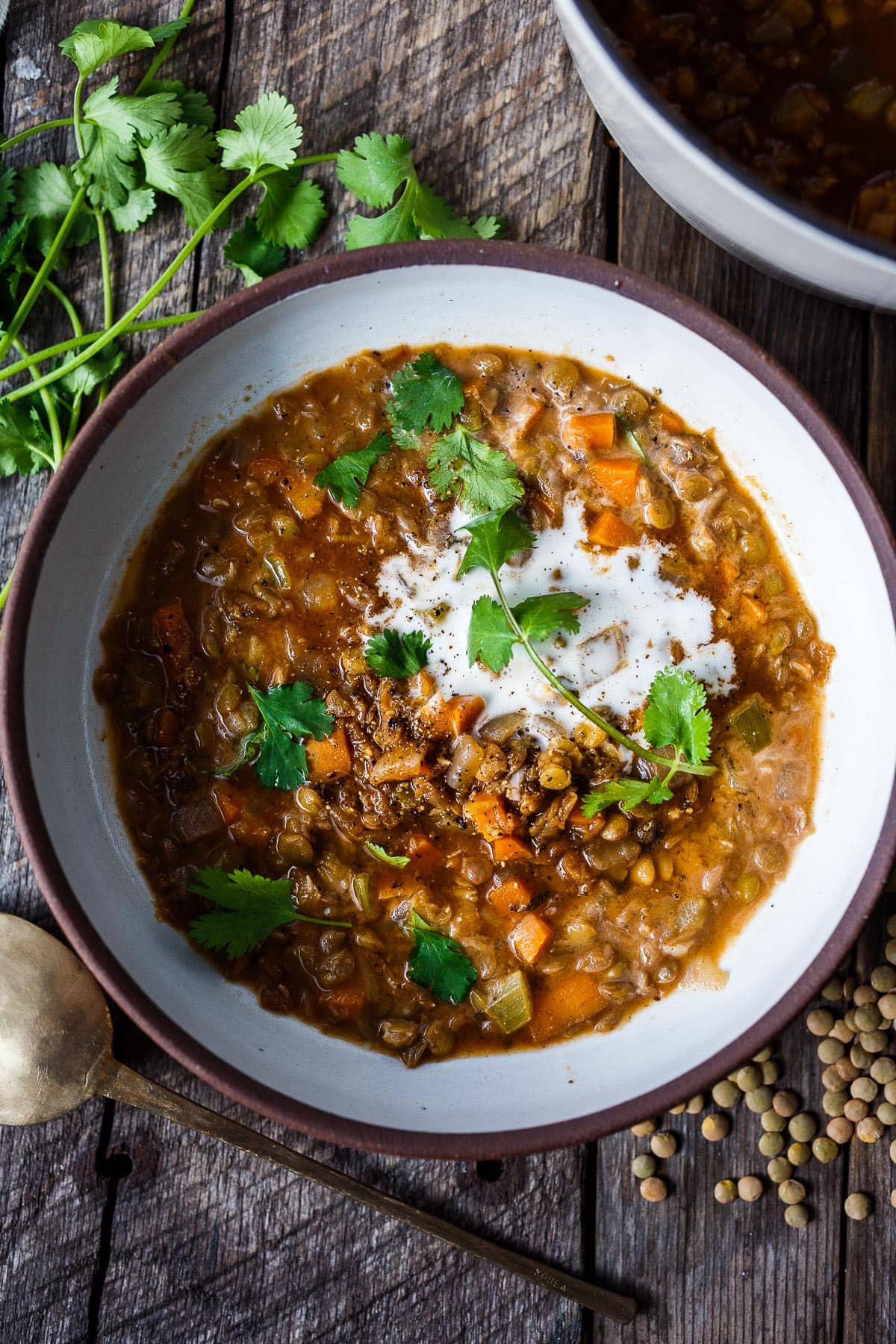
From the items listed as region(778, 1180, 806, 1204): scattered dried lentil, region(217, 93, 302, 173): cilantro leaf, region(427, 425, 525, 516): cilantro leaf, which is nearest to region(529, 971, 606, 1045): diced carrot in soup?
region(778, 1180, 806, 1204): scattered dried lentil

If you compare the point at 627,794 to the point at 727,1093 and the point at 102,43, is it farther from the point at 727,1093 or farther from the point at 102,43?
the point at 102,43

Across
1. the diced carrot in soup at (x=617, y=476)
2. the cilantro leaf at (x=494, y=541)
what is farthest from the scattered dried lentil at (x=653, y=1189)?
the diced carrot in soup at (x=617, y=476)

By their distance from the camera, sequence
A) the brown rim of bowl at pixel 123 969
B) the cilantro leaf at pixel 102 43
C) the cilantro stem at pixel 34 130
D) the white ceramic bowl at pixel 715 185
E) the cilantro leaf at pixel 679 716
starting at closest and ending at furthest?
the white ceramic bowl at pixel 715 185, the brown rim of bowl at pixel 123 969, the cilantro leaf at pixel 679 716, the cilantro leaf at pixel 102 43, the cilantro stem at pixel 34 130

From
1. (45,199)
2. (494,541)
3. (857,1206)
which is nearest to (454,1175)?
(857,1206)

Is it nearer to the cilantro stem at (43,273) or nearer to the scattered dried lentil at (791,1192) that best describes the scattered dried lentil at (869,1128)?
the scattered dried lentil at (791,1192)

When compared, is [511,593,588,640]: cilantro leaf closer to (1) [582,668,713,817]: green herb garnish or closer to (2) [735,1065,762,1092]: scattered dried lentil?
(1) [582,668,713,817]: green herb garnish

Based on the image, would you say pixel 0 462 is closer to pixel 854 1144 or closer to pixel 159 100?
pixel 159 100
